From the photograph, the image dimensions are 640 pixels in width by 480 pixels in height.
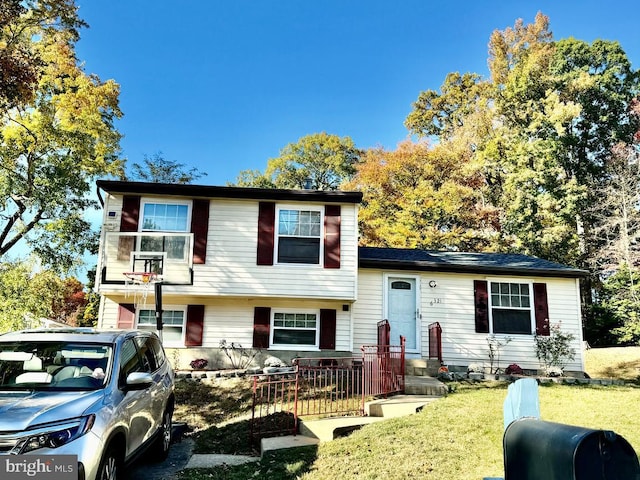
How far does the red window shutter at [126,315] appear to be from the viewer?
1199cm

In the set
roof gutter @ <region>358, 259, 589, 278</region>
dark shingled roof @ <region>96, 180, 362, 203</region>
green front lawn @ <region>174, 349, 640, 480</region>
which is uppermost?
dark shingled roof @ <region>96, 180, 362, 203</region>

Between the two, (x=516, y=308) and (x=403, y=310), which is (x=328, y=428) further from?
(x=516, y=308)

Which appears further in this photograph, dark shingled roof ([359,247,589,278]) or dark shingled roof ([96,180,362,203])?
dark shingled roof ([359,247,589,278])

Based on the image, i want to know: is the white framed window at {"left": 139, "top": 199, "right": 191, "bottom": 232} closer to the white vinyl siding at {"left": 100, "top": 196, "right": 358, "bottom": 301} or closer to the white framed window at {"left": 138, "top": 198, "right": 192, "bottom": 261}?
the white framed window at {"left": 138, "top": 198, "right": 192, "bottom": 261}

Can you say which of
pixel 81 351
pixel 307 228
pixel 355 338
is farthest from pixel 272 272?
pixel 81 351

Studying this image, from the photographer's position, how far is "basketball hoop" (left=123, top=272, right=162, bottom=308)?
1106cm

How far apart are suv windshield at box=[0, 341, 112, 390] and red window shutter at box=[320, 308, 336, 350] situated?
7809 mm

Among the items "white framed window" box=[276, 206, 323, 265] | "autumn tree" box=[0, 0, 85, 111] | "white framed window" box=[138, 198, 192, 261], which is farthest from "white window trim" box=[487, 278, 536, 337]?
"autumn tree" box=[0, 0, 85, 111]

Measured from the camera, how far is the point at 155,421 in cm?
541

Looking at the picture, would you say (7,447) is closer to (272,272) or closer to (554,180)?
(272,272)

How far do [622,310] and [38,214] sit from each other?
23.2 metres

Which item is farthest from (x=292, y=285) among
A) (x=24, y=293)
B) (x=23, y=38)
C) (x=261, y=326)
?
(x=23, y=38)

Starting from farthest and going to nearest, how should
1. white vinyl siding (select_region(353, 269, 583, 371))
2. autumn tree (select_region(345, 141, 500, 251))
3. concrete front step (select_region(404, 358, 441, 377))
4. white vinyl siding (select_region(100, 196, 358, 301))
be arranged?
1. autumn tree (select_region(345, 141, 500, 251))
2. white vinyl siding (select_region(353, 269, 583, 371))
3. white vinyl siding (select_region(100, 196, 358, 301))
4. concrete front step (select_region(404, 358, 441, 377))

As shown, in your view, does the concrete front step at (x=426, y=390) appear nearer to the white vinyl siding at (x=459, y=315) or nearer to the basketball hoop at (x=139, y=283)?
Answer: the white vinyl siding at (x=459, y=315)
